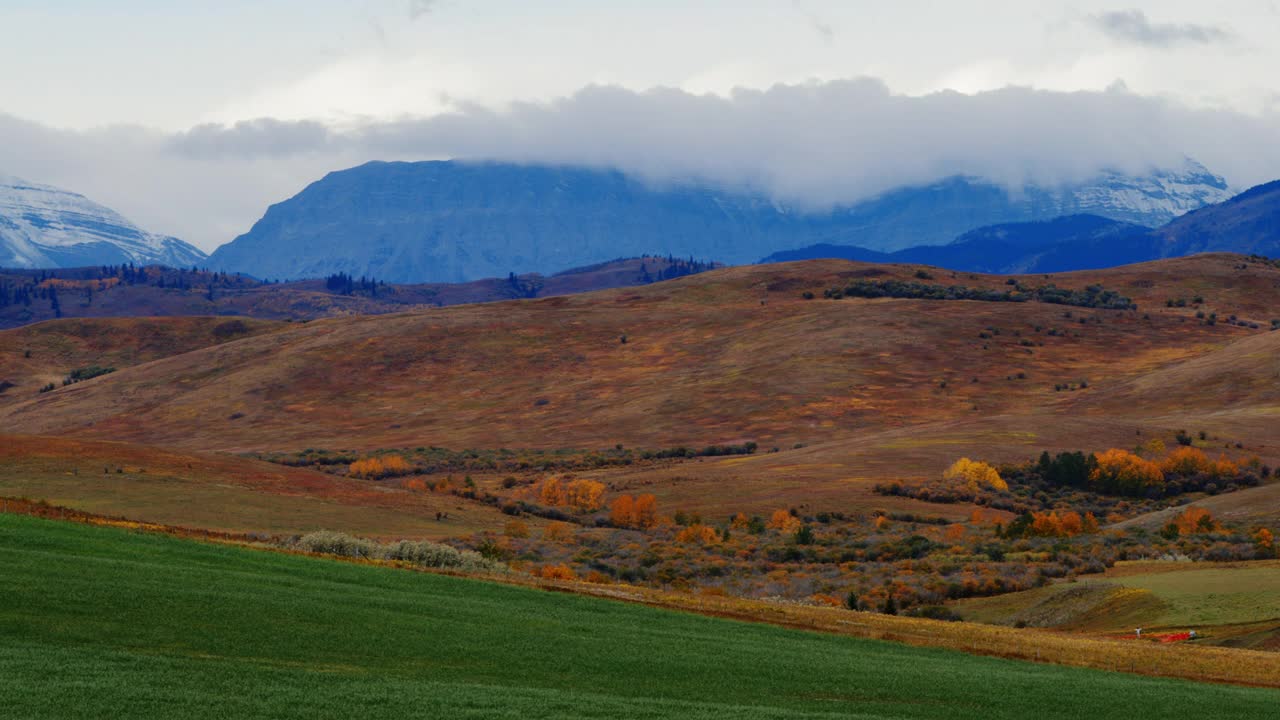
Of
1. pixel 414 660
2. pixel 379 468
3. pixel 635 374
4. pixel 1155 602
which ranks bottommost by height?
pixel 379 468

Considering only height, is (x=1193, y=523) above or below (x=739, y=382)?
below

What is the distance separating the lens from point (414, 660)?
802 inches

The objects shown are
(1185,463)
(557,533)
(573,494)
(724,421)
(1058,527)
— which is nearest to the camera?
(557,533)

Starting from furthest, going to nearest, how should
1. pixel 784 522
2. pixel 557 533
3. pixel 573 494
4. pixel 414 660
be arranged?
1. pixel 573 494
2. pixel 784 522
3. pixel 557 533
4. pixel 414 660

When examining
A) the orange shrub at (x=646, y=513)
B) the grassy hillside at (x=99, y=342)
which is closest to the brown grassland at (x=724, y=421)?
the grassy hillside at (x=99, y=342)

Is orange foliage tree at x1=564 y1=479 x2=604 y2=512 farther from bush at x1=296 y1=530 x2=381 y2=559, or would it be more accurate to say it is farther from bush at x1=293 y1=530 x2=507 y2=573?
bush at x1=296 y1=530 x2=381 y2=559

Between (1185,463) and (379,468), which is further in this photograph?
(379,468)

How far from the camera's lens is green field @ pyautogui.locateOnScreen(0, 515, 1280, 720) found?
55.0ft

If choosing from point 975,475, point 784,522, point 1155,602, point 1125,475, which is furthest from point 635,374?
point 1155,602

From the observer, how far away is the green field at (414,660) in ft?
55.0

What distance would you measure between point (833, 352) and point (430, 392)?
4086cm

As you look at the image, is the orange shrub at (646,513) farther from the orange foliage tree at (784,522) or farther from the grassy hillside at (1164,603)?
the grassy hillside at (1164,603)

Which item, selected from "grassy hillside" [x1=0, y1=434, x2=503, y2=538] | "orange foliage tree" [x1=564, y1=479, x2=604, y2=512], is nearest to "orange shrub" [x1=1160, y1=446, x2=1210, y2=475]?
"orange foliage tree" [x1=564, y1=479, x2=604, y2=512]

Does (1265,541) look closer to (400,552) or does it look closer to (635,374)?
(400,552)
